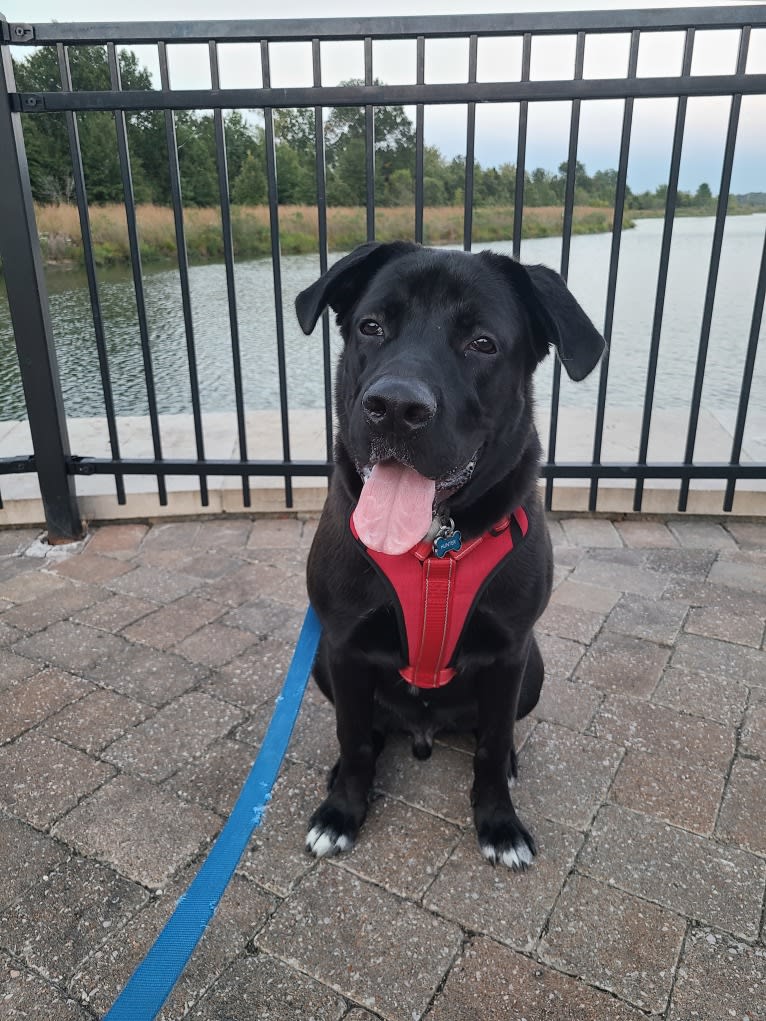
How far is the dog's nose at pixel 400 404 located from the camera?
1.41 meters

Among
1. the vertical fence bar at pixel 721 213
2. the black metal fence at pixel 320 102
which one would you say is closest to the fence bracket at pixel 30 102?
the black metal fence at pixel 320 102

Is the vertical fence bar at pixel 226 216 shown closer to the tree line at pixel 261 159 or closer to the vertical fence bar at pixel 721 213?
the tree line at pixel 261 159

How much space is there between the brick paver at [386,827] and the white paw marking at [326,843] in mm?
29

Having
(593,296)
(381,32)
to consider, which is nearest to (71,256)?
(381,32)

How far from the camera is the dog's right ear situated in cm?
178

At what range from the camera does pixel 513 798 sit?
75.7 inches

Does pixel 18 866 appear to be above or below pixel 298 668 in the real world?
below

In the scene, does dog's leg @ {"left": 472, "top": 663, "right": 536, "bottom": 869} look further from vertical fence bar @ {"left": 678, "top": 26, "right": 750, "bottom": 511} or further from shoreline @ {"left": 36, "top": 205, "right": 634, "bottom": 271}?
vertical fence bar @ {"left": 678, "top": 26, "right": 750, "bottom": 511}

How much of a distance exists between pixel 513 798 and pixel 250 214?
4.07 metres

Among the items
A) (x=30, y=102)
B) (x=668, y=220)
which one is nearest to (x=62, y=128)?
(x=30, y=102)

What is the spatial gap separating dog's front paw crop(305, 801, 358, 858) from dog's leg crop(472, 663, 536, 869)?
0.34 m

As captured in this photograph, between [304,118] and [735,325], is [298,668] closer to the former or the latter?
[304,118]

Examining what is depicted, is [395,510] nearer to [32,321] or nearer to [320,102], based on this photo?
[320,102]

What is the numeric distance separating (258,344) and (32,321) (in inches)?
201
